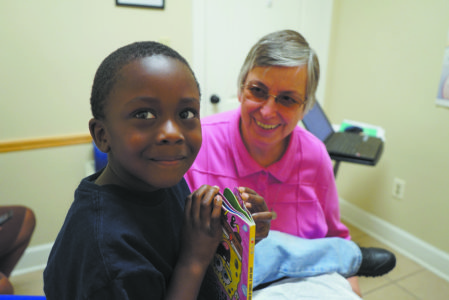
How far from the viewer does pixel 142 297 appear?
56 cm

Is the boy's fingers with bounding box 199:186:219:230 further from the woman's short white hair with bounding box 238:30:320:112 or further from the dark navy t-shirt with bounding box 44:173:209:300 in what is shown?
the woman's short white hair with bounding box 238:30:320:112

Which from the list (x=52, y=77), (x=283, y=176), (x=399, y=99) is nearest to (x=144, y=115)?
(x=283, y=176)

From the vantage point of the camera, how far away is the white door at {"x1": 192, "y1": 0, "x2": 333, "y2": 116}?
2295mm

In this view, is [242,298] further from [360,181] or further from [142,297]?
[360,181]

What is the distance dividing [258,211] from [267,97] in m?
0.42

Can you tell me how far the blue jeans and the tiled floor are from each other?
1142 mm

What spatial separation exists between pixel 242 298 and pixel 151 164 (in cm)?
28

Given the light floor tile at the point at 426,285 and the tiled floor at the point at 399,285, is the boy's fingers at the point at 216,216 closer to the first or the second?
the tiled floor at the point at 399,285

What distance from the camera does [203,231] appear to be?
63cm

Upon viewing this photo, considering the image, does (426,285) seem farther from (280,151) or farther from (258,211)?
(258,211)

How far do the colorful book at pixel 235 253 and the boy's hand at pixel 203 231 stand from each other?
15 mm

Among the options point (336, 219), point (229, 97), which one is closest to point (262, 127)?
point (336, 219)

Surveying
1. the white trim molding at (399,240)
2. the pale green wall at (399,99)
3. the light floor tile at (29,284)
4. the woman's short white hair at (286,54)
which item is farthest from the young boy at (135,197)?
the white trim molding at (399,240)

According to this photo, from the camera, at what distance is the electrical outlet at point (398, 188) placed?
2.38 metres
